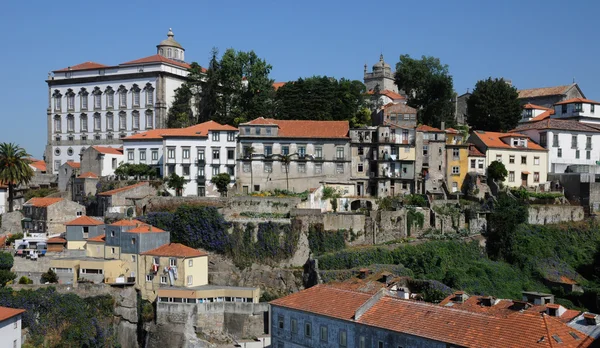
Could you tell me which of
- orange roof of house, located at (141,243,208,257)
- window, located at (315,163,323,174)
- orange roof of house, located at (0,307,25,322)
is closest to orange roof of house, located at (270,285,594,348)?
orange roof of house, located at (141,243,208,257)

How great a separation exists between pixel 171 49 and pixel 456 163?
47370 millimetres

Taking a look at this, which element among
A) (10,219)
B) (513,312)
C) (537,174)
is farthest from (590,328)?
(10,219)

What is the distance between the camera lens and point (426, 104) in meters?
88.3

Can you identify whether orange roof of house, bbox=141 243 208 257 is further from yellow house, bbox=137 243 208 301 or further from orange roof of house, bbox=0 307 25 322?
orange roof of house, bbox=0 307 25 322

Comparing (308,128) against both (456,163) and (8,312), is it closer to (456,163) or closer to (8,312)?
(456,163)

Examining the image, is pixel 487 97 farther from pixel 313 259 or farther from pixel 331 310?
pixel 331 310

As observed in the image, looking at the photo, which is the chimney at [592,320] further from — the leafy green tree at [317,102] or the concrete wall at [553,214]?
the leafy green tree at [317,102]

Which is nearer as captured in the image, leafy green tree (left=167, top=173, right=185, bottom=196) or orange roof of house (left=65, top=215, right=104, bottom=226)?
orange roof of house (left=65, top=215, right=104, bottom=226)

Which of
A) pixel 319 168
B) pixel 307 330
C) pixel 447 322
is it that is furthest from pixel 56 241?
pixel 447 322

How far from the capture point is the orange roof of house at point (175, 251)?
53.6 m

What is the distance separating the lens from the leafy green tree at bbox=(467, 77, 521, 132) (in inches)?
3329

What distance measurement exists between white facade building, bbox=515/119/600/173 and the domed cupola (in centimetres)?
4848

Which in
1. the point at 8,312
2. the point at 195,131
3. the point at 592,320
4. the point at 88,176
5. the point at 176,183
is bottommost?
the point at 8,312

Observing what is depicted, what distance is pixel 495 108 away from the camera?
277 ft
